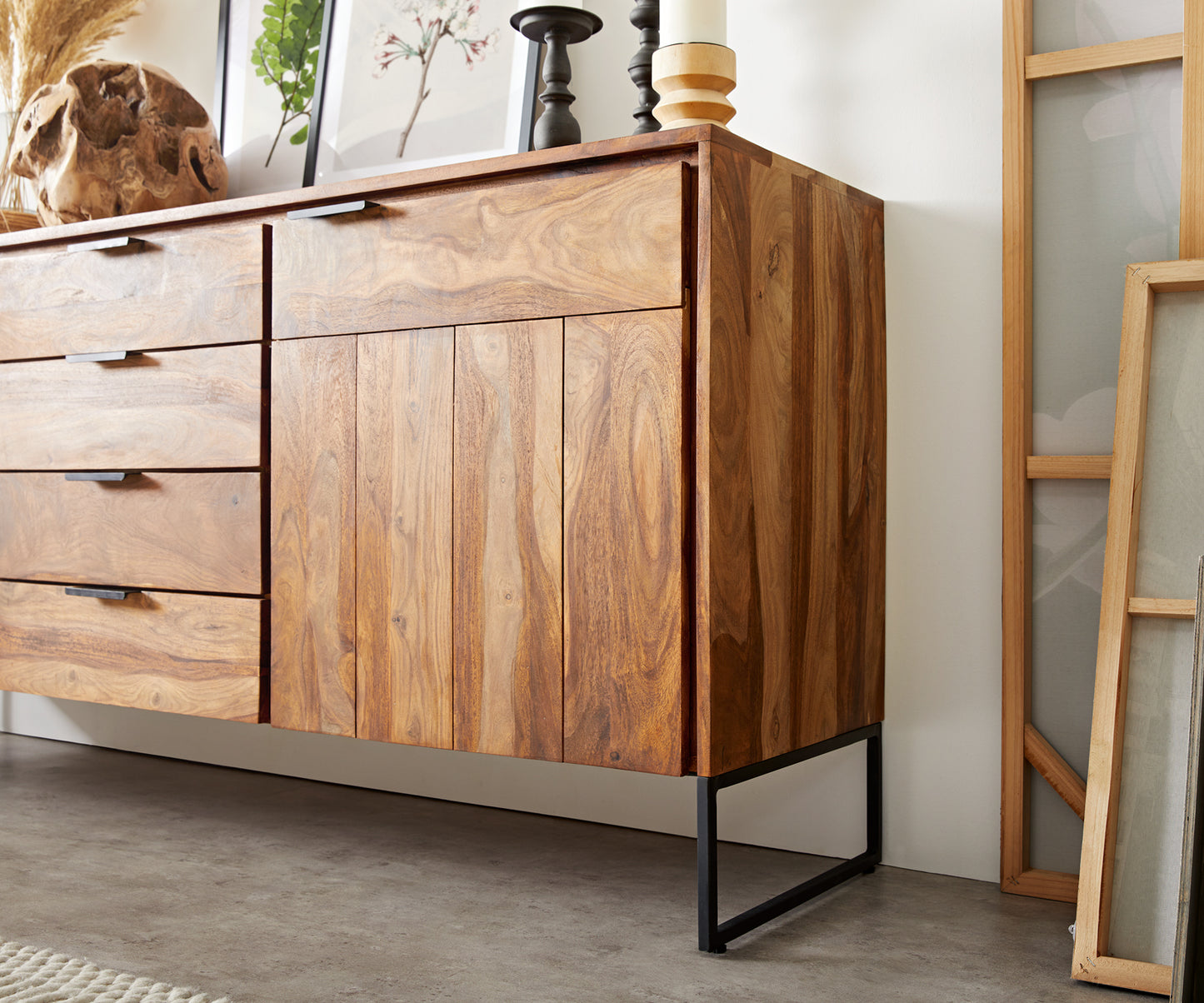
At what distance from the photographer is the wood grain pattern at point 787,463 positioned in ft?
4.79

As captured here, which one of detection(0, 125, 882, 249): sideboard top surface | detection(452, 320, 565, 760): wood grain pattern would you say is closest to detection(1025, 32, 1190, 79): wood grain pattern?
detection(0, 125, 882, 249): sideboard top surface

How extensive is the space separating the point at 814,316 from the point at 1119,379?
41 cm

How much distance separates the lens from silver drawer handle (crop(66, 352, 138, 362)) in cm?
199

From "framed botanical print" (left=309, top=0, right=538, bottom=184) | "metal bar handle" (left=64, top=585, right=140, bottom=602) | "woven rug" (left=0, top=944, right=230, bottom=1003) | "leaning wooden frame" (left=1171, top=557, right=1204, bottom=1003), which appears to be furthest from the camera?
"framed botanical print" (left=309, top=0, right=538, bottom=184)

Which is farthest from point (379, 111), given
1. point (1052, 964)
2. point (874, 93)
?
point (1052, 964)

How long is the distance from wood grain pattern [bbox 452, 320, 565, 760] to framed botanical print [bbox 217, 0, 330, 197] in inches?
44.3

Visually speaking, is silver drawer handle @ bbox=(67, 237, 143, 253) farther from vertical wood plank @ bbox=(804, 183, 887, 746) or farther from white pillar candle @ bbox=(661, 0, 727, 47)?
vertical wood plank @ bbox=(804, 183, 887, 746)

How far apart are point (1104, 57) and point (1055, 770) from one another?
101cm

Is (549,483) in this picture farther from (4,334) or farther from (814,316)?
(4,334)

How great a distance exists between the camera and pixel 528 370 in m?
1.58

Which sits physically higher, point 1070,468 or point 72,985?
point 1070,468

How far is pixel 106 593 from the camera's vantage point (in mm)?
1979

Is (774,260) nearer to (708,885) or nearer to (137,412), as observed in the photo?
(708,885)

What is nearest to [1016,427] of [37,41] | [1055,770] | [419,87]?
[1055,770]
